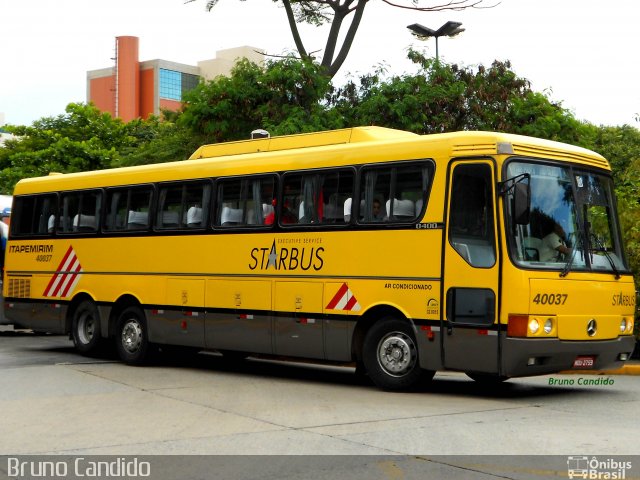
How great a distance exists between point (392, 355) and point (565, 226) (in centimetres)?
264

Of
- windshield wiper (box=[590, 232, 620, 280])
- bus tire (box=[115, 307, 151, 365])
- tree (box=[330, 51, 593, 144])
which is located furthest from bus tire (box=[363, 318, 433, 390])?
tree (box=[330, 51, 593, 144])

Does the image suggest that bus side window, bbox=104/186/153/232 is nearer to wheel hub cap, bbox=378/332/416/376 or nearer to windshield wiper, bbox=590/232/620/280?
wheel hub cap, bbox=378/332/416/376

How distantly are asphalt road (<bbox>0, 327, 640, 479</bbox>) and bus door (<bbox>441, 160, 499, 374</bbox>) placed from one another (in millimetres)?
608

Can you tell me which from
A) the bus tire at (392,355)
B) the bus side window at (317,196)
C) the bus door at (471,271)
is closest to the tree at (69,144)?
the bus side window at (317,196)

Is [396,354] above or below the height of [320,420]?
above

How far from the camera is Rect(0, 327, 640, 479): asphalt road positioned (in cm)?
805

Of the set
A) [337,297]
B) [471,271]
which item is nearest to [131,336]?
[337,297]

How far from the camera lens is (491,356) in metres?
11.5

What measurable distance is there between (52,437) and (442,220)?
5.30 metres

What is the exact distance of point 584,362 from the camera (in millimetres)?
11875

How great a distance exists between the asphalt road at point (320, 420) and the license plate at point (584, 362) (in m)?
0.43

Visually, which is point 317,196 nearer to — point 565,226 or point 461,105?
point 565,226

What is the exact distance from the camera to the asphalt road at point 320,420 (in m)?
8.05
